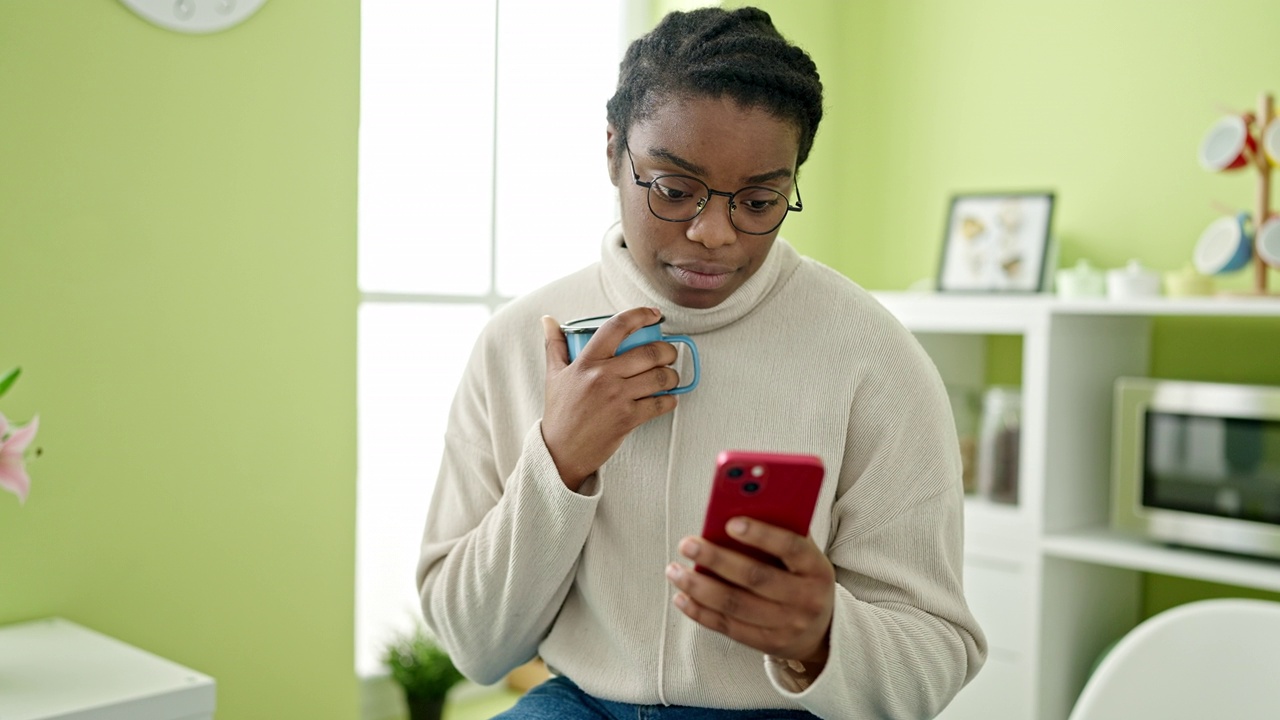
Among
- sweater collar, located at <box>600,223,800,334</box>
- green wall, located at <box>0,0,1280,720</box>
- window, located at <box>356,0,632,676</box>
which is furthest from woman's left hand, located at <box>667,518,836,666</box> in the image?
window, located at <box>356,0,632,676</box>

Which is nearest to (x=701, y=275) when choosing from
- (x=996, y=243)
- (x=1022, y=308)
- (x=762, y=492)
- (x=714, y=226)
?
(x=714, y=226)

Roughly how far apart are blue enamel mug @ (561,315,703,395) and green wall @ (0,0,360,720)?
0.81 m

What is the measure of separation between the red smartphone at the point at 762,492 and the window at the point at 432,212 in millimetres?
1337

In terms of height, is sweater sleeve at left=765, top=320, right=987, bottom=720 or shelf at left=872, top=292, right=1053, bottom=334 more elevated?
shelf at left=872, top=292, right=1053, bottom=334

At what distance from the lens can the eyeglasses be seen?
1.07 meters

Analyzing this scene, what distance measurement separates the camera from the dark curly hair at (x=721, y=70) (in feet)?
3.47

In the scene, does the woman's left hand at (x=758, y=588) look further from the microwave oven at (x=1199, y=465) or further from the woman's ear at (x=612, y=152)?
the microwave oven at (x=1199, y=465)

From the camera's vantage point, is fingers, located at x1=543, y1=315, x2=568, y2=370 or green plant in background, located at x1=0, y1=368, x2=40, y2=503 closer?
fingers, located at x1=543, y1=315, x2=568, y2=370

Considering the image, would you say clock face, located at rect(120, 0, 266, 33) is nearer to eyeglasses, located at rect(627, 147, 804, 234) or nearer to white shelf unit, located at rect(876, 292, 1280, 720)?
eyeglasses, located at rect(627, 147, 804, 234)

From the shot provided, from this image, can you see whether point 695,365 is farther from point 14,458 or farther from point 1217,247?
point 1217,247

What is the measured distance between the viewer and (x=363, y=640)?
225 centimetres

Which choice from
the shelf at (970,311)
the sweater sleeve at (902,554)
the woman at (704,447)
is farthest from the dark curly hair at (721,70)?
the shelf at (970,311)

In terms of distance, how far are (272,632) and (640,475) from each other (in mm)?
957

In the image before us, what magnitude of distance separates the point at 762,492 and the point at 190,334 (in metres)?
1.15
